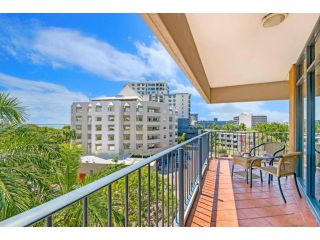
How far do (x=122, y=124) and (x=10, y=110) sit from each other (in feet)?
97.8

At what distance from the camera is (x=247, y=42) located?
9.73ft

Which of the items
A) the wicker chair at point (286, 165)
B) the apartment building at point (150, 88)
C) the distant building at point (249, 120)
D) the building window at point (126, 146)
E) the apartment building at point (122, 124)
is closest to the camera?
the wicker chair at point (286, 165)

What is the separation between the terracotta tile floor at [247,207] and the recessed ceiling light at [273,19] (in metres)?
2.03

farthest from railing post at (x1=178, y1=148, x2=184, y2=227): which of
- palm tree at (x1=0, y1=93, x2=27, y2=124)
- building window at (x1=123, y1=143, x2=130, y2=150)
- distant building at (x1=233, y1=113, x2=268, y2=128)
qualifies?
building window at (x1=123, y1=143, x2=130, y2=150)

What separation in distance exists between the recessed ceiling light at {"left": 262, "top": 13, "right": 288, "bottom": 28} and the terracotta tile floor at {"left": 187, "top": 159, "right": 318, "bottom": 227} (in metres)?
2.03

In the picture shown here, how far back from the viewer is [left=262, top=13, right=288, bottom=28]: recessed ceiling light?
7.14 ft

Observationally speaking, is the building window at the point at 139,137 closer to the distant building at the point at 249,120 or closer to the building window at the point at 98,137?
the building window at the point at 98,137

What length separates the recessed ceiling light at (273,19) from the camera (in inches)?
85.7

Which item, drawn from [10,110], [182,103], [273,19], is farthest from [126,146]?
[273,19]

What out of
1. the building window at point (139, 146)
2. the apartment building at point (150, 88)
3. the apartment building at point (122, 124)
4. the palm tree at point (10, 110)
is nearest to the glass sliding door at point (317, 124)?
the palm tree at point (10, 110)
